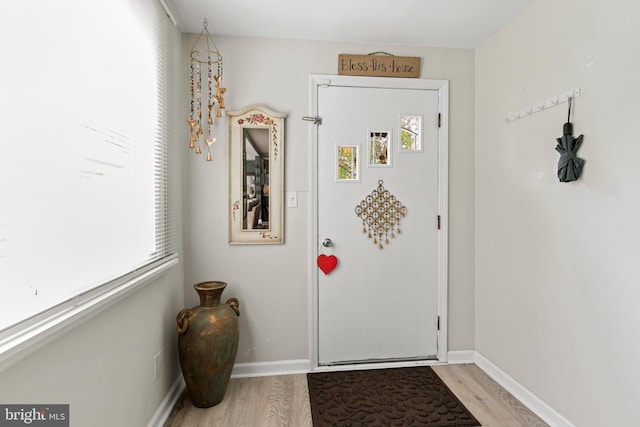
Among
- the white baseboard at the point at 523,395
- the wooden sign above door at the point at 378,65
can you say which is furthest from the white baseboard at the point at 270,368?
the wooden sign above door at the point at 378,65

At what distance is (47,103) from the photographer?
984mm

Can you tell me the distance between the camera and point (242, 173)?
7.82 feet

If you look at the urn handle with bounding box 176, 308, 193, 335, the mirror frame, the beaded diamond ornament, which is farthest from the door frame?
the urn handle with bounding box 176, 308, 193, 335

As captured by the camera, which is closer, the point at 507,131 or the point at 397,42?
the point at 507,131

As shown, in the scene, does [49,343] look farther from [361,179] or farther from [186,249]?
[361,179]

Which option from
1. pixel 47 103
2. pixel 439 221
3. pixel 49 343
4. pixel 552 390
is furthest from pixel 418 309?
pixel 47 103

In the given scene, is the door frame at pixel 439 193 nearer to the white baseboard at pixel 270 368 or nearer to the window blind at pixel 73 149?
the white baseboard at pixel 270 368

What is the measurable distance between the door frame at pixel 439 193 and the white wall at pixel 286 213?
0.15 ft

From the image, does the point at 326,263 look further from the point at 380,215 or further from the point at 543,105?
the point at 543,105

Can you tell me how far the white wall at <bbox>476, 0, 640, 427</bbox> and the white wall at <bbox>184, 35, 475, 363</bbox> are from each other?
0.78m

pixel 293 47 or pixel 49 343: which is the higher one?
pixel 293 47

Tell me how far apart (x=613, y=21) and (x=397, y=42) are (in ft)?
4.21

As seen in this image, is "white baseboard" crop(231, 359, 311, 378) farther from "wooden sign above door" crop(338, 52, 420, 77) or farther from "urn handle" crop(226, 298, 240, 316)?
"wooden sign above door" crop(338, 52, 420, 77)

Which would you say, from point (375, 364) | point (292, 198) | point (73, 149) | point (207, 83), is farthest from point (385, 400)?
point (207, 83)
